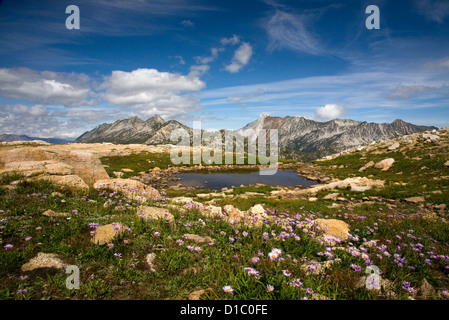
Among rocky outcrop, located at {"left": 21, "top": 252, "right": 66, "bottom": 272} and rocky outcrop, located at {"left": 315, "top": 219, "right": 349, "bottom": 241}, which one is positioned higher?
rocky outcrop, located at {"left": 21, "top": 252, "right": 66, "bottom": 272}

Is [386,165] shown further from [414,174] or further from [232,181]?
[232,181]

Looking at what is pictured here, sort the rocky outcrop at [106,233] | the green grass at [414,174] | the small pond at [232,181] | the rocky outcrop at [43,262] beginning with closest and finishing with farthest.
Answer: the rocky outcrop at [43,262]
the rocky outcrop at [106,233]
the green grass at [414,174]
the small pond at [232,181]

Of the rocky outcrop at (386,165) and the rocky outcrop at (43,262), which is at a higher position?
the rocky outcrop at (386,165)

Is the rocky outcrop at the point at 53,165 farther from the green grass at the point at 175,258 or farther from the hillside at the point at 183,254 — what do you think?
the green grass at the point at 175,258

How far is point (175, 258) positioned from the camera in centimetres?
443

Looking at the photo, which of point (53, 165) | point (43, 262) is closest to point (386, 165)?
point (43, 262)

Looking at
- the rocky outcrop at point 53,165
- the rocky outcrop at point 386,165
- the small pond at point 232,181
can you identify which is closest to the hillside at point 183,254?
the rocky outcrop at point 53,165

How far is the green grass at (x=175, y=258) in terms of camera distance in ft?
11.4

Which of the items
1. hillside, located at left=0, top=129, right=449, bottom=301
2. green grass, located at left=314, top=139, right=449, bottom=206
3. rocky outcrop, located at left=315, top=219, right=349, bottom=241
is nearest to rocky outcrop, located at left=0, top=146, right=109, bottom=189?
hillside, located at left=0, top=129, right=449, bottom=301

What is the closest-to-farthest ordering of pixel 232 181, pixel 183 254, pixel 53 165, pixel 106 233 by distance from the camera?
pixel 183 254 < pixel 106 233 < pixel 53 165 < pixel 232 181

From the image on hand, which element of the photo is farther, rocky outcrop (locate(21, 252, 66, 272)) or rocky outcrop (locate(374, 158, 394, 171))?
rocky outcrop (locate(374, 158, 394, 171))

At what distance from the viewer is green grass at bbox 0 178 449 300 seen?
11.4ft

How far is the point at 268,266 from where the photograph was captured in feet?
13.7

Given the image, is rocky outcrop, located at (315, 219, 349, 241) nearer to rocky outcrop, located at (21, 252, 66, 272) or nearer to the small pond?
rocky outcrop, located at (21, 252, 66, 272)
